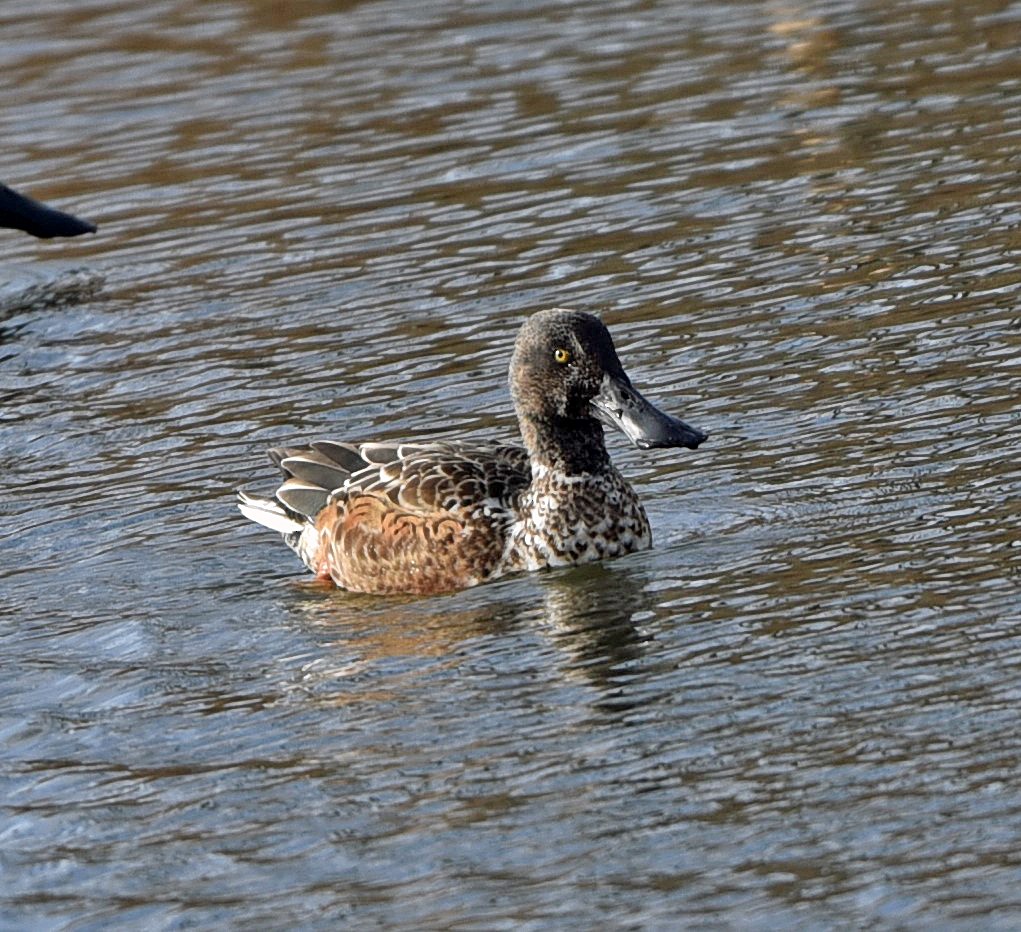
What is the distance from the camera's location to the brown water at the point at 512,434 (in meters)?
6.42

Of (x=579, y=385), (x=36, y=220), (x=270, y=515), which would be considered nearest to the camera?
(x=579, y=385)

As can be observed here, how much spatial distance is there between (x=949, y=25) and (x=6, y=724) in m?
12.3

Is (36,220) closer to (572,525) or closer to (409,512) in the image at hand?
(409,512)

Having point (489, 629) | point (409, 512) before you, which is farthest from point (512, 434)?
point (489, 629)

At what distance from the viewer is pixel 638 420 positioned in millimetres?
9055

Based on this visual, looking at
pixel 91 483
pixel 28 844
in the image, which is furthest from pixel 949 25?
pixel 28 844

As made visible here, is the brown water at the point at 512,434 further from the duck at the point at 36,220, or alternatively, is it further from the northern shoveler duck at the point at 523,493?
the duck at the point at 36,220

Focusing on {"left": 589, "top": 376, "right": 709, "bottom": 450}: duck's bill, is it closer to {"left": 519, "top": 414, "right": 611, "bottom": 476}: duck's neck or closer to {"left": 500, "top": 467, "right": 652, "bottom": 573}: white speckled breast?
{"left": 519, "top": 414, "right": 611, "bottom": 476}: duck's neck

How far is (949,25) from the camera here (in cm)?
1814

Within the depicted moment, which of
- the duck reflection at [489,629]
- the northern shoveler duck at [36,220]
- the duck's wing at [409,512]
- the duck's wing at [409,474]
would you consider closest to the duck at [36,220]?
the northern shoveler duck at [36,220]

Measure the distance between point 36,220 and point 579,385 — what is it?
712 cm

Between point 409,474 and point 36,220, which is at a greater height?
point 36,220

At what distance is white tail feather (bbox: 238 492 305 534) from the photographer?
31.4 feet

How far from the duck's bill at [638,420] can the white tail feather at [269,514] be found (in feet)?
4.67
